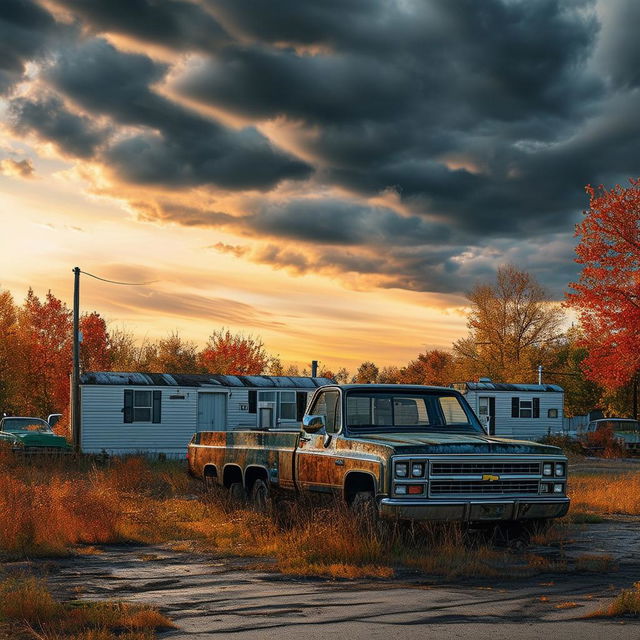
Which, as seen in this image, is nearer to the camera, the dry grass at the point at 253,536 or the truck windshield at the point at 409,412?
the dry grass at the point at 253,536

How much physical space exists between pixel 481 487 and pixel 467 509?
0.32 m

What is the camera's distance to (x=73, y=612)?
654 centimetres

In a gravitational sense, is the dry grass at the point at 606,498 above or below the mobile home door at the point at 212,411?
below

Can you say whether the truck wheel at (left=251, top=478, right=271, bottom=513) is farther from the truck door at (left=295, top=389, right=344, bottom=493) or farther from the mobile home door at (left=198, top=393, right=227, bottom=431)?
the mobile home door at (left=198, top=393, right=227, bottom=431)

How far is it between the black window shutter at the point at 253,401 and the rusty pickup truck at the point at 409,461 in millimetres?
19833

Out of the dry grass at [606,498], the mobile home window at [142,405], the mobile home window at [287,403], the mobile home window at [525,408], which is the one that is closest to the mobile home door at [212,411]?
the mobile home window at [142,405]

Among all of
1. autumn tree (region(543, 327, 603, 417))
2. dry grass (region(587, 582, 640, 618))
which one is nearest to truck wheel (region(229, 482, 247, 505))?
dry grass (region(587, 582, 640, 618))

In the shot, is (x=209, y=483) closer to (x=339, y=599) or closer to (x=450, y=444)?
(x=450, y=444)

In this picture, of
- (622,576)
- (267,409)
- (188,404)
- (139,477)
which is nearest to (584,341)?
(267,409)

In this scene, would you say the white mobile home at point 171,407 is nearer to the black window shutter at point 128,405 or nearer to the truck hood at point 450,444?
the black window shutter at point 128,405

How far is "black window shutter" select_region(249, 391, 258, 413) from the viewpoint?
3189cm

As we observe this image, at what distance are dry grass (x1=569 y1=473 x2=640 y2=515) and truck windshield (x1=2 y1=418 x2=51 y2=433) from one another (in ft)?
55.0

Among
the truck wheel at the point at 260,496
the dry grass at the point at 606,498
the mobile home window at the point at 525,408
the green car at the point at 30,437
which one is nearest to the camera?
the truck wheel at the point at 260,496

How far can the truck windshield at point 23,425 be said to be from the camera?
2694 cm
